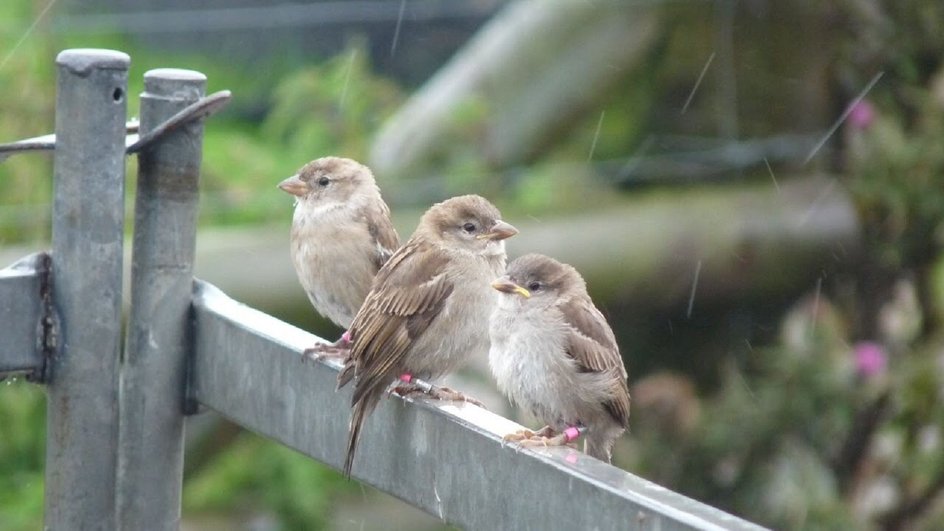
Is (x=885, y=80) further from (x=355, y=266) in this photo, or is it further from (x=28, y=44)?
(x=28, y=44)

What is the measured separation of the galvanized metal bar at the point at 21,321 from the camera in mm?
2354

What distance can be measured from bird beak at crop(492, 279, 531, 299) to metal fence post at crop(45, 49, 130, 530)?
4.28ft

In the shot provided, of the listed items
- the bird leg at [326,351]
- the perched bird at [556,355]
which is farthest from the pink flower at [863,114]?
the bird leg at [326,351]

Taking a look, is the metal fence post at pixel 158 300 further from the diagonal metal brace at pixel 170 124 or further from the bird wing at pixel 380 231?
the bird wing at pixel 380 231

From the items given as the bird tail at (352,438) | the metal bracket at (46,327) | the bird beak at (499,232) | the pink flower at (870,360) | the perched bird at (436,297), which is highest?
the metal bracket at (46,327)

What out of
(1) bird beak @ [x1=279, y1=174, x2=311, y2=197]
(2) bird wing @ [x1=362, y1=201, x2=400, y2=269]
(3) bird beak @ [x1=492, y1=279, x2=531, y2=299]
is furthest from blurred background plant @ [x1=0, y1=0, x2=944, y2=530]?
(3) bird beak @ [x1=492, y1=279, x2=531, y2=299]

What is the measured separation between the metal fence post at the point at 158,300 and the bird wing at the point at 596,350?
3.98ft

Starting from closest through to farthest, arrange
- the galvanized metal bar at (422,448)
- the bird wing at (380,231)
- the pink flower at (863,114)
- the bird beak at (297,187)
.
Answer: the galvanized metal bar at (422,448) < the bird wing at (380,231) < the bird beak at (297,187) < the pink flower at (863,114)

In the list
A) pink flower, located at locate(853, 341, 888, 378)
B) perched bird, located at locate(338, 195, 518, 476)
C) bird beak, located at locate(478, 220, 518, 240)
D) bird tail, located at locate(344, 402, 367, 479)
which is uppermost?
bird tail, located at locate(344, 402, 367, 479)

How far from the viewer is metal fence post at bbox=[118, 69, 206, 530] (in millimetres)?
2486

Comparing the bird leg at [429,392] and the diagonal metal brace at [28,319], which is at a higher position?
the diagonal metal brace at [28,319]

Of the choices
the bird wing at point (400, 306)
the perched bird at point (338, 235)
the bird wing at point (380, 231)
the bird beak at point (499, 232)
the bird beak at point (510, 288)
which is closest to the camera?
the bird wing at point (400, 306)

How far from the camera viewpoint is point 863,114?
19.1 ft

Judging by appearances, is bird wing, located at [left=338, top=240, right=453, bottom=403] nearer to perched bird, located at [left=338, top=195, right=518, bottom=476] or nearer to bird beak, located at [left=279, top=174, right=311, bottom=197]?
perched bird, located at [left=338, top=195, right=518, bottom=476]
